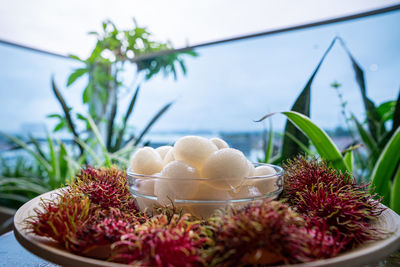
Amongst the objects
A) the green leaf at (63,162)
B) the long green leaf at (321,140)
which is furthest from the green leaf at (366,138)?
the green leaf at (63,162)

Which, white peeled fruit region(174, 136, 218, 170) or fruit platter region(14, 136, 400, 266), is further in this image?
white peeled fruit region(174, 136, 218, 170)

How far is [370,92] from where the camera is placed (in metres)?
0.85

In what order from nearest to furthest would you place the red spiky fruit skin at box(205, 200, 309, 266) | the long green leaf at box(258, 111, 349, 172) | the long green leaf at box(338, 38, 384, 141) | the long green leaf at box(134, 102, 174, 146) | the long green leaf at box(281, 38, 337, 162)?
the red spiky fruit skin at box(205, 200, 309, 266) < the long green leaf at box(258, 111, 349, 172) < the long green leaf at box(281, 38, 337, 162) < the long green leaf at box(338, 38, 384, 141) < the long green leaf at box(134, 102, 174, 146)

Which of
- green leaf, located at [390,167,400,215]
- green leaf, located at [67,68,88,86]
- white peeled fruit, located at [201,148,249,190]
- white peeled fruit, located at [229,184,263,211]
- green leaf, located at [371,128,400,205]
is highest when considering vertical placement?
green leaf, located at [67,68,88,86]

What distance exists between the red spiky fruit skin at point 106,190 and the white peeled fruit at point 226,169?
0.13m

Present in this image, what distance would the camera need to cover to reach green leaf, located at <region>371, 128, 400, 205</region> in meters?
0.49

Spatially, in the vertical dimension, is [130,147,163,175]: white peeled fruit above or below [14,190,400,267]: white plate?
above

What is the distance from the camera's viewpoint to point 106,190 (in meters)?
0.32

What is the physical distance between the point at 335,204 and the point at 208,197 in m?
0.13

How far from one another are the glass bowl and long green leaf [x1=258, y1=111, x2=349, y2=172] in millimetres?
185

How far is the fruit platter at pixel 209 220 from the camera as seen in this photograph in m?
0.20

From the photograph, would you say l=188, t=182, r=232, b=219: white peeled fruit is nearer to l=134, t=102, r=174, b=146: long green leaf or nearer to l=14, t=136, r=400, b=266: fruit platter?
l=14, t=136, r=400, b=266: fruit platter

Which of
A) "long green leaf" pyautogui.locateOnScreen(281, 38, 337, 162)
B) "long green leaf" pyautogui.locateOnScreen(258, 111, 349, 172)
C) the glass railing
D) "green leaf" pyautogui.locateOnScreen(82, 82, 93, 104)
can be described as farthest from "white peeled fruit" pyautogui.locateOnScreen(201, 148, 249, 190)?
"green leaf" pyautogui.locateOnScreen(82, 82, 93, 104)

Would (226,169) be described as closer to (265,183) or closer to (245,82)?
(265,183)
